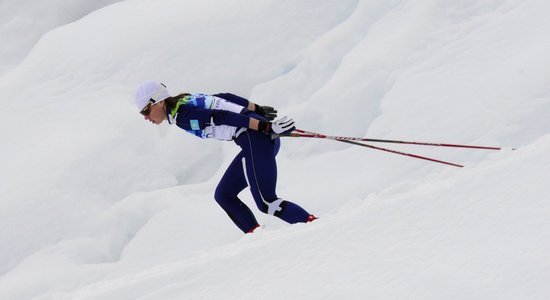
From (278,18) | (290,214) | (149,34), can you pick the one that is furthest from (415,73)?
(149,34)

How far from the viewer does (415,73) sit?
6.61 metres

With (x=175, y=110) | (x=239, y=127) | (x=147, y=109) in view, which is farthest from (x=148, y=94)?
(x=239, y=127)

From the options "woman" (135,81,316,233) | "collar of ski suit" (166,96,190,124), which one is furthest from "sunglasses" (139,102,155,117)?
"collar of ski suit" (166,96,190,124)

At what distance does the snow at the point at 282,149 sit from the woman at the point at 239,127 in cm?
69

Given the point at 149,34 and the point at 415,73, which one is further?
the point at 149,34

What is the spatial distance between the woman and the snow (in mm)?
689

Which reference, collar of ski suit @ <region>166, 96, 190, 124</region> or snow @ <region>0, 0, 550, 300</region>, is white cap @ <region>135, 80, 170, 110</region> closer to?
collar of ski suit @ <region>166, 96, 190, 124</region>

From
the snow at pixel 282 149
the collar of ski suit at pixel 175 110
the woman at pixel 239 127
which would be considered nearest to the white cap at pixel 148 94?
the woman at pixel 239 127

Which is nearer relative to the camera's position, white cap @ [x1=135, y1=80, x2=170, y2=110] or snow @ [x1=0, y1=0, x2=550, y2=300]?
snow @ [x1=0, y1=0, x2=550, y2=300]

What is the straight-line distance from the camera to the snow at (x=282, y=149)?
2861 mm

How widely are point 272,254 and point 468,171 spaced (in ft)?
3.63

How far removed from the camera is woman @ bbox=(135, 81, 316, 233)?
4.37 metres

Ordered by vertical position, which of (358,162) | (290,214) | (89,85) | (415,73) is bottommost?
(290,214)

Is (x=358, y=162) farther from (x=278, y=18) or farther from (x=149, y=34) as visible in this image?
(x=149, y=34)
